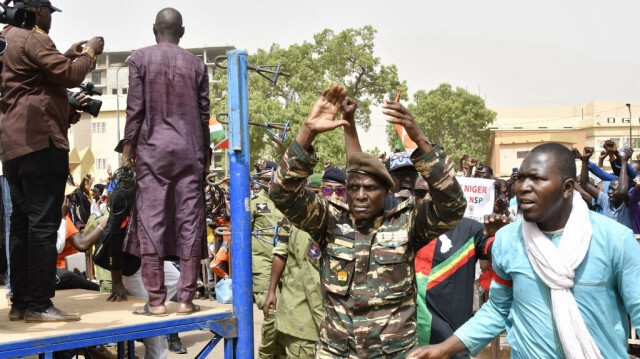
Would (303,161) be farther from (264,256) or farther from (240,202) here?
(264,256)

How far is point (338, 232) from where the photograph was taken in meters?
3.89

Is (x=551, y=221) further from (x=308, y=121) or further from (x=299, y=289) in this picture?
(x=299, y=289)

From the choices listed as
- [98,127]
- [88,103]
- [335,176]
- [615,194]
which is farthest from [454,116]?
[88,103]

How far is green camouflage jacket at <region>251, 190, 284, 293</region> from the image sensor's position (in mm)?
7184

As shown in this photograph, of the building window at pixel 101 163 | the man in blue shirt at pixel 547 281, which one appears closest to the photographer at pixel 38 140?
the man in blue shirt at pixel 547 281

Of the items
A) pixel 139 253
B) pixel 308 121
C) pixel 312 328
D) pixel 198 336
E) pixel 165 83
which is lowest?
pixel 198 336

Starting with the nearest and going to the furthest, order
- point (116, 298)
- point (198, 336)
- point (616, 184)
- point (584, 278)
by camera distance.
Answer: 1. point (584, 278)
2. point (116, 298)
3. point (616, 184)
4. point (198, 336)

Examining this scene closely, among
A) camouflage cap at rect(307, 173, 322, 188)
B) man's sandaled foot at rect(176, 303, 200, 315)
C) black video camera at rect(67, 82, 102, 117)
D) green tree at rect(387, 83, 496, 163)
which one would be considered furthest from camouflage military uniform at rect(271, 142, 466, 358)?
green tree at rect(387, 83, 496, 163)

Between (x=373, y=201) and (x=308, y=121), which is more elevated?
(x=308, y=121)

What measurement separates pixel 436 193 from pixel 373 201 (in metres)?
0.40

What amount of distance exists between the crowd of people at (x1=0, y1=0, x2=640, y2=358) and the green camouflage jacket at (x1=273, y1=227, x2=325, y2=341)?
13 mm

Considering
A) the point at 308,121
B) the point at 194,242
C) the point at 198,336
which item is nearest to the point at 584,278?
the point at 308,121

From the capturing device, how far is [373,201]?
384 centimetres

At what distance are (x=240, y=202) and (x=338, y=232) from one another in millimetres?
1003
